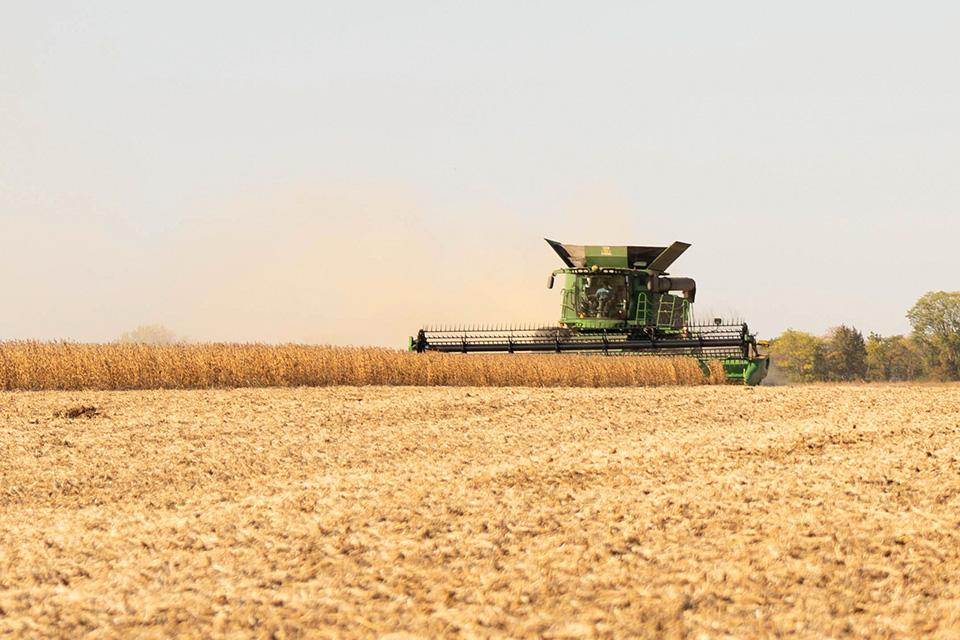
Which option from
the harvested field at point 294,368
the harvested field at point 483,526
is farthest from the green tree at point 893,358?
the harvested field at point 483,526

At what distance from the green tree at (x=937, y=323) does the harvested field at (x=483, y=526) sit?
24193 millimetres

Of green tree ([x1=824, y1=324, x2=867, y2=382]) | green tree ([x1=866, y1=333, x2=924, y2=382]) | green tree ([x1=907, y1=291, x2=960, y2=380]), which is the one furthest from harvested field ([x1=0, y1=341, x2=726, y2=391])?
green tree ([x1=907, y1=291, x2=960, y2=380])

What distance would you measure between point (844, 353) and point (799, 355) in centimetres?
429

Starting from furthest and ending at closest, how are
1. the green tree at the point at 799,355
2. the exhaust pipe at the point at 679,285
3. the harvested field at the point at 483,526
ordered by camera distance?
the green tree at the point at 799,355 < the exhaust pipe at the point at 679,285 < the harvested field at the point at 483,526

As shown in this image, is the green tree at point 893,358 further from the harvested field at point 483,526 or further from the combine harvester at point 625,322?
the harvested field at point 483,526

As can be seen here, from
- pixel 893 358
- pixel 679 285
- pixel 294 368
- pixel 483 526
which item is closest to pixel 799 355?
pixel 893 358

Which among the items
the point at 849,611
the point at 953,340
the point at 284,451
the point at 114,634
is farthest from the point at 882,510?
the point at 953,340

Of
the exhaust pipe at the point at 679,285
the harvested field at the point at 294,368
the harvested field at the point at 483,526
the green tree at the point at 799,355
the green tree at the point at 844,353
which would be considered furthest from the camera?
the green tree at the point at 799,355

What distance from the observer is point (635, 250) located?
57.2ft

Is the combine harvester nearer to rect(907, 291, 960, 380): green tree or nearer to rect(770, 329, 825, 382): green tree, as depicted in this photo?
rect(770, 329, 825, 382): green tree

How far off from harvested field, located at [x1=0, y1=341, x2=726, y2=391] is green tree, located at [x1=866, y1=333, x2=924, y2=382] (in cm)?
1754

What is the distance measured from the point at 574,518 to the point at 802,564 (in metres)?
1.51

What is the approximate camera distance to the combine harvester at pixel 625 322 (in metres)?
15.4

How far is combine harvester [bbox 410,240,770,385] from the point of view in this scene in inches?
605
